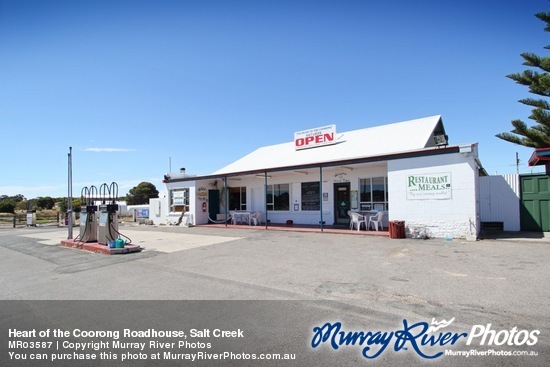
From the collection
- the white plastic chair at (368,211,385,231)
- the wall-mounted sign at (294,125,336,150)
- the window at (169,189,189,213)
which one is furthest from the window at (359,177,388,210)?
the window at (169,189,189,213)

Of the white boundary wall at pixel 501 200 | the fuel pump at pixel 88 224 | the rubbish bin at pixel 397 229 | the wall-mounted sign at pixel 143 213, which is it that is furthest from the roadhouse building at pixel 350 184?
the fuel pump at pixel 88 224

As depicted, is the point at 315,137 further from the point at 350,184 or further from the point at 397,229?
the point at 397,229

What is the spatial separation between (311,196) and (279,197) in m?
2.40

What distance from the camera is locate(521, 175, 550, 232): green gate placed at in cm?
1266

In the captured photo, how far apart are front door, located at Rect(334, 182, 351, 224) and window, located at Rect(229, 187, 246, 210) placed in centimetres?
681

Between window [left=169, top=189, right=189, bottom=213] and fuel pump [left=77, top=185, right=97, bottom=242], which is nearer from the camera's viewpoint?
fuel pump [left=77, top=185, right=97, bottom=242]

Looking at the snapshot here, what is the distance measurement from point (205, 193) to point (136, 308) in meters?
16.6

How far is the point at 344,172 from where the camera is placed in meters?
17.0

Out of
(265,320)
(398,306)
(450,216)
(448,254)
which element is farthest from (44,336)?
(450,216)

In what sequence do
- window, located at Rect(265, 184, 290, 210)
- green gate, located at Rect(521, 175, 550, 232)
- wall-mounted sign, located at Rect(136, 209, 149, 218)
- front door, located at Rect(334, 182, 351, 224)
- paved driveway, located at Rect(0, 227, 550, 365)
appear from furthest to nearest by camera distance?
wall-mounted sign, located at Rect(136, 209, 149, 218) → window, located at Rect(265, 184, 290, 210) → front door, located at Rect(334, 182, 351, 224) → green gate, located at Rect(521, 175, 550, 232) → paved driveway, located at Rect(0, 227, 550, 365)

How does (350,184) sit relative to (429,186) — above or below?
above

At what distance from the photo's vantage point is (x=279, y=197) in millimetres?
19859

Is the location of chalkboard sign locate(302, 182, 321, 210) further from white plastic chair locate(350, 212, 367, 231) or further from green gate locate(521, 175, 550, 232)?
green gate locate(521, 175, 550, 232)

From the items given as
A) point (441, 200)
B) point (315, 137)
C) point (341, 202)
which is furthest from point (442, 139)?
point (315, 137)
